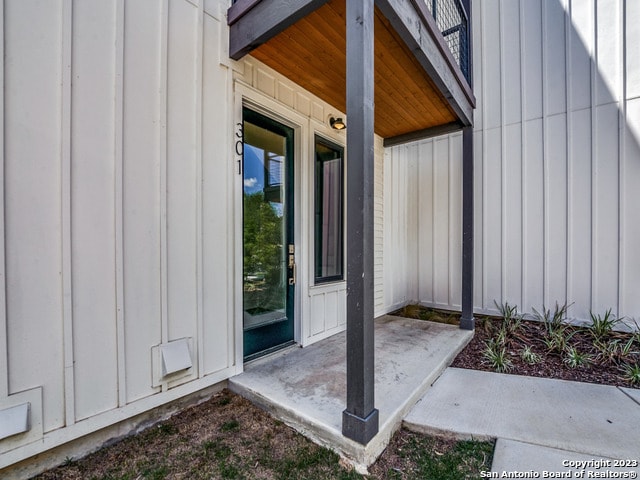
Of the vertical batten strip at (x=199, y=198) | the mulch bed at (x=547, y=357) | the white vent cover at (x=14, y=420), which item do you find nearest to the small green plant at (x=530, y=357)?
the mulch bed at (x=547, y=357)

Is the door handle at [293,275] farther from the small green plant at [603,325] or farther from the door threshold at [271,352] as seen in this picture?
the small green plant at [603,325]

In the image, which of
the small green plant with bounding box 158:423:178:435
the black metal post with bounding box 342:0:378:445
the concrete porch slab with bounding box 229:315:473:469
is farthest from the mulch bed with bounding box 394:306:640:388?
the small green plant with bounding box 158:423:178:435

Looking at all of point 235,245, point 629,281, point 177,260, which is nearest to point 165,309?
point 177,260

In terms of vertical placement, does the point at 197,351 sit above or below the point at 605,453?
above

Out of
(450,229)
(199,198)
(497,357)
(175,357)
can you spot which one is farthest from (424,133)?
(175,357)

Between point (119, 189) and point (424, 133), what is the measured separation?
374cm

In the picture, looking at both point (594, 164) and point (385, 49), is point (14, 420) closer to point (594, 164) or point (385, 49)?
point (385, 49)

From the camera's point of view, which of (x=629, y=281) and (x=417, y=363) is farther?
(x=629, y=281)

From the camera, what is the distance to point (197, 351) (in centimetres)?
226

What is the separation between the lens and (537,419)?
202 centimetres

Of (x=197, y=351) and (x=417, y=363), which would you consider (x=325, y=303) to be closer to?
(x=417, y=363)

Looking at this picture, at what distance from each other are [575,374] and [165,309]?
352 centimetres

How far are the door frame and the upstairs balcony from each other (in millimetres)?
328

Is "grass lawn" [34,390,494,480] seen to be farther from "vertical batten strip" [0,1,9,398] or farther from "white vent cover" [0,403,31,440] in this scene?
"vertical batten strip" [0,1,9,398]
